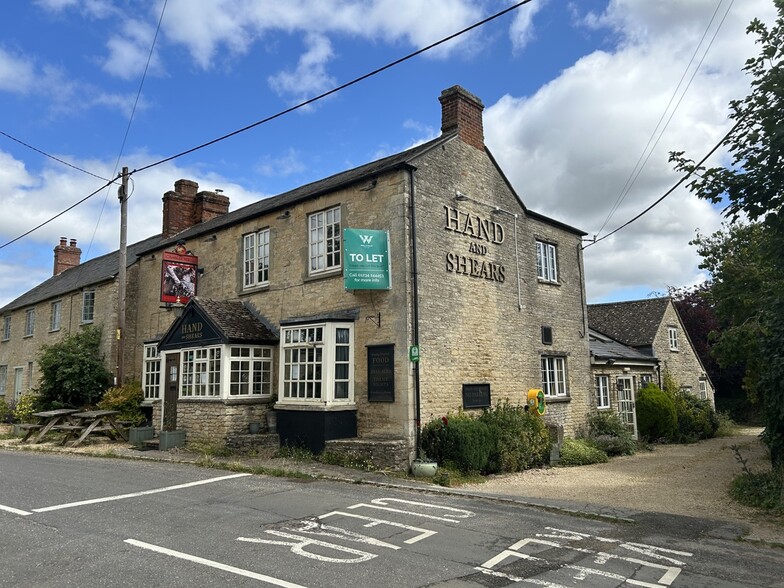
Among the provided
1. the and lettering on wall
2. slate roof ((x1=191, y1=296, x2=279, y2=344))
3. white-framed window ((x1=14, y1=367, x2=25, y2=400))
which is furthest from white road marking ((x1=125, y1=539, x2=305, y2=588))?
white-framed window ((x1=14, y1=367, x2=25, y2=400))

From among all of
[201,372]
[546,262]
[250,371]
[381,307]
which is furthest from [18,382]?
[546,262]

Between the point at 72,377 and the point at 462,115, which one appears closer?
the point at 462,115

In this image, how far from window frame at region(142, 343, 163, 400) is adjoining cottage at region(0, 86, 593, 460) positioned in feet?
0.30

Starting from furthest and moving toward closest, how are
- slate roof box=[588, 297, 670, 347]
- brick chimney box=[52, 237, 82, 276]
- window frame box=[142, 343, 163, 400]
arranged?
brick chimney box=[52, 237, 82, 276], slate roof box=[588, 297, 670, 347], window frame box=[142, 343, 163, 400]

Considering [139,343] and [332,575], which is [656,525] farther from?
[139,343]

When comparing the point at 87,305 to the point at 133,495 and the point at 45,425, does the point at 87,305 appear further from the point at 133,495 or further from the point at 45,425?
the point at 133,495

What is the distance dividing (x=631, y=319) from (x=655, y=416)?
7459 millimetres

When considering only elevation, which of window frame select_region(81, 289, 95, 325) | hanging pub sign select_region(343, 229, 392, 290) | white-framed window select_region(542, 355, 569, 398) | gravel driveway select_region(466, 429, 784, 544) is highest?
window frame select_region(81, 289, 95, 325)

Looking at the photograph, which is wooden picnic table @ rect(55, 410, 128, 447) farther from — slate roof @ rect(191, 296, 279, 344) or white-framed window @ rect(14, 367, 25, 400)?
white-framed window @ rect(14, 367, 25, 400)

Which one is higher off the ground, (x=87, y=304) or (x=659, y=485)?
(x=87, y=304)

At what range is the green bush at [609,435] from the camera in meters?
18.3

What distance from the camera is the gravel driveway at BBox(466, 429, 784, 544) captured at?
31.3 feet

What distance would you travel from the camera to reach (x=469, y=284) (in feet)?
51.3

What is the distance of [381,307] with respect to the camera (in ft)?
46.2
